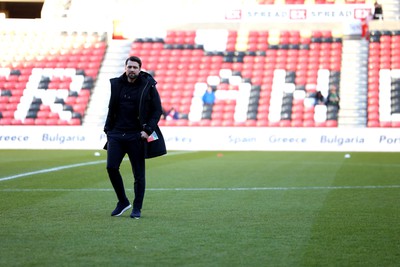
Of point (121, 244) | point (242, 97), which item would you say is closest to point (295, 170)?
point (121, 244)

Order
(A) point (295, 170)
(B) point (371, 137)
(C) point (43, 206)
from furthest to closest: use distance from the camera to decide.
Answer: (B) point (371, 137), (A) point (295, 170), (C) point (43, 206)

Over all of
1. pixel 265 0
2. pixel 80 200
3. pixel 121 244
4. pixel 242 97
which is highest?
pixel 121 244

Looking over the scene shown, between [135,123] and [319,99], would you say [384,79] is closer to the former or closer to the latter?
[319,99]

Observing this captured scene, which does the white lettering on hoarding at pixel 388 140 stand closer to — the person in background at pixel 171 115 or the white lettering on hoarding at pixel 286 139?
the white lettering on hoarding at pixel 286 139

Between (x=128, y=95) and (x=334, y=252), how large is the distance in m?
3.46

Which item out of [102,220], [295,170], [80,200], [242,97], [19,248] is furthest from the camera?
[242,97]

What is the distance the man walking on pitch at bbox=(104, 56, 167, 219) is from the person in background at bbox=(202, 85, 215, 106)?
24.6 metres

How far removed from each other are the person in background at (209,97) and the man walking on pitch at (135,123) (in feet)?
80.7

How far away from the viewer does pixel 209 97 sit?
35.7m

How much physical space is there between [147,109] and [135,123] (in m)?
0.21

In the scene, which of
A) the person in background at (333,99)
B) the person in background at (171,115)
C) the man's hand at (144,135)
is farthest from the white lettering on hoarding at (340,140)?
the man's hand at (144,135)

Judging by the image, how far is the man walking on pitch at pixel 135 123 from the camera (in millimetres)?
10734

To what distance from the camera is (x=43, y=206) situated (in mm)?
12078

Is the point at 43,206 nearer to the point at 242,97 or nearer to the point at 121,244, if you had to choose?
the point at 121,244
